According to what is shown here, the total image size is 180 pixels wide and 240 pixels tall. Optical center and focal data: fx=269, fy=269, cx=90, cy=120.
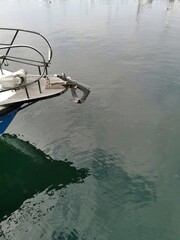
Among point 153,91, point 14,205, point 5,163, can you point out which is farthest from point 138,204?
point 153,91

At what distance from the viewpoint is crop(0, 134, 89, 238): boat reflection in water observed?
9.55 meters

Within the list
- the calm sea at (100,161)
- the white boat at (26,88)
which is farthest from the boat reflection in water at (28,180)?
the white boat at (26,88)

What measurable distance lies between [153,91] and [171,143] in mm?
5492

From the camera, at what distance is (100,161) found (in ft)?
38.1

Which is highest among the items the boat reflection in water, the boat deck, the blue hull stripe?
the boat deck

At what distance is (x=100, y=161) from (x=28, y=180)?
3.10m

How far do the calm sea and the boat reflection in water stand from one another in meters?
0.04

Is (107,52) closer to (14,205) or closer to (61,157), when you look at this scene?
(61,157)

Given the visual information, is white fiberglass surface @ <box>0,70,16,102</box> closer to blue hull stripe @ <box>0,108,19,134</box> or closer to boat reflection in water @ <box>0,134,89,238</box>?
blue hull stripe @ <box>0,108,19,134</box>

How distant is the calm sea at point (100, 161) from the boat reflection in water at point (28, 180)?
1.5 inches

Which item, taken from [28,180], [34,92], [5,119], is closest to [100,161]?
[28,180]

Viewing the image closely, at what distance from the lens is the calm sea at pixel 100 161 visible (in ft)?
29.7

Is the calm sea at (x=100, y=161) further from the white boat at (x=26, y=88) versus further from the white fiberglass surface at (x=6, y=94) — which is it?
the white fiberglass surface at (x=6, y=94)

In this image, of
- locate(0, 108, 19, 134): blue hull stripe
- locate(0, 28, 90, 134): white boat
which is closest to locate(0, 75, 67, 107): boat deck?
locate(0, 28, 90, 134): white boat
